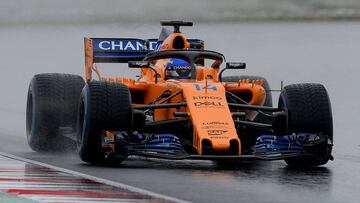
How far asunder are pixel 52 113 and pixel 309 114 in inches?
149

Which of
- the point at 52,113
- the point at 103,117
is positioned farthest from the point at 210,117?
the point at 52,113

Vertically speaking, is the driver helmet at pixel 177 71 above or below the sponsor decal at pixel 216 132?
above

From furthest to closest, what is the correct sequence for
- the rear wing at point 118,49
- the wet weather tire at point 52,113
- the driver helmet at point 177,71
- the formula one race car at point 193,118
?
the rear wing at point 118,49, the wet weather tire at point 52,113, the driver helmet at point 177,71, the formula one race car at point 193,118

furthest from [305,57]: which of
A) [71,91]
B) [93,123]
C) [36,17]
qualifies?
[93,123]

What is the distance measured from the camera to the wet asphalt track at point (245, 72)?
12.1 meters

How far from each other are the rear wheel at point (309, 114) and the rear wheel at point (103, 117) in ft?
6.33

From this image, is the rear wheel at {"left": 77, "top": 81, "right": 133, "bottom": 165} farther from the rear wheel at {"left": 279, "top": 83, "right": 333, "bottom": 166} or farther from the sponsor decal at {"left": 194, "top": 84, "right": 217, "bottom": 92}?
the rear wheel at {"left": 279, "top": 83, "right": 333, "bottom": 166}

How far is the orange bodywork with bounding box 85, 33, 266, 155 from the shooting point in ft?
44.9

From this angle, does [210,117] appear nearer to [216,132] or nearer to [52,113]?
[216,132]

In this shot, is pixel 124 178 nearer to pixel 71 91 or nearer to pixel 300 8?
pixel 71 91

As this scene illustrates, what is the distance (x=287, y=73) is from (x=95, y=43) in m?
18.0

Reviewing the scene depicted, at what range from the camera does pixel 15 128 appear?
20.5 m

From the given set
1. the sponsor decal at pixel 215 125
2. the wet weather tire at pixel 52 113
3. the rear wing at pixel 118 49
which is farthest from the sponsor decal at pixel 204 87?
the rear wing at pixel 118 49

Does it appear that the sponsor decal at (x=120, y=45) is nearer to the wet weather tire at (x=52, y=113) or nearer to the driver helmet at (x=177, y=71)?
the wet weather tire at (x=52, y=113)
